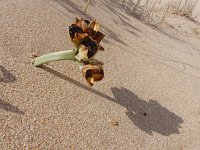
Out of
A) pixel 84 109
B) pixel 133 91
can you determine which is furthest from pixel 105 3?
pixel 84 109

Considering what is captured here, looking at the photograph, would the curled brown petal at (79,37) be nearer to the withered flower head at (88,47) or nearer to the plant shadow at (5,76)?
the withered flower head at (88,47)

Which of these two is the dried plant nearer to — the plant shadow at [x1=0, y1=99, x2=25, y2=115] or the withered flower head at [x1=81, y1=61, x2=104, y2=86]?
the withered flower head at [x1=81, y1=61, x2=104, y2=86]

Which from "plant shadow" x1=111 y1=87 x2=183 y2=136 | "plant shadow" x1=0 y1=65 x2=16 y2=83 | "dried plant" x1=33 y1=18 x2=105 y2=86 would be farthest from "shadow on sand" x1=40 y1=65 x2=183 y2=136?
"dried plant" x1=33 y1=18 x2=105 y2=86

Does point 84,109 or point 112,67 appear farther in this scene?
point 112,67

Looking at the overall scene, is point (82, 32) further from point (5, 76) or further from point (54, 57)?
point (5, 76)

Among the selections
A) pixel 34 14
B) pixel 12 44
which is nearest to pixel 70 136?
pixel 12 44

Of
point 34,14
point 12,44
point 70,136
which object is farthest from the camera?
point 34,14

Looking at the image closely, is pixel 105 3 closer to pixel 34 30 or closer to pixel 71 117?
pixel 34 30

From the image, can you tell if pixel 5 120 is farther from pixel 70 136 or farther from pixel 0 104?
pixel 70 136

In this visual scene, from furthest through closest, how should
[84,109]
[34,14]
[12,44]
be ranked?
[34,14] → [12,44] → [84,109]
